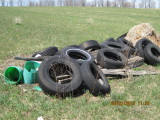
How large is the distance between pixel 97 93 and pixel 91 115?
1.00 m

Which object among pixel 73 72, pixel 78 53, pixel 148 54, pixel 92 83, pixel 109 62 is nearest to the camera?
pixel 92 83

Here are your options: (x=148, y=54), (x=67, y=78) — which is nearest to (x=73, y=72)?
(x=67, y=78)

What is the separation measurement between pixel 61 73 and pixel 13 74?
1588 millimetres

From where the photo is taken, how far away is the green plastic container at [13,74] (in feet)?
19.8

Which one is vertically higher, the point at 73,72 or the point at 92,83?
the point at 73,72

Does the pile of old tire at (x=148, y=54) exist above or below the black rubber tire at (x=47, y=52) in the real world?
below

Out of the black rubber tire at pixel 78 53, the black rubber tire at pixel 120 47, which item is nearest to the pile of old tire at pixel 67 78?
the black rubber tire at pixel 78 53

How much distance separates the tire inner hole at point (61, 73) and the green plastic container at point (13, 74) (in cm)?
89

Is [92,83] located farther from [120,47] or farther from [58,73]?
[120,47]

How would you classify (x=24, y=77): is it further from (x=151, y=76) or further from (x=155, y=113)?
(x=151, y=76)

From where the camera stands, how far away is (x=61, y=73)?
245 inches

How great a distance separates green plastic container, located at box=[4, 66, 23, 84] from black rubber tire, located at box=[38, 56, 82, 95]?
81 cm

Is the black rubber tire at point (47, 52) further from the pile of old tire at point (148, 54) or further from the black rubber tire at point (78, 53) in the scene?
the pile of old tire at point (148, 54)

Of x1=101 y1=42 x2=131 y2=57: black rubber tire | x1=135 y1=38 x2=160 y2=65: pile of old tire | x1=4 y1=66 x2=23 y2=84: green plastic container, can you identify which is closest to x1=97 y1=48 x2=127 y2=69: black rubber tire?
x1=101 y1=42 x2=131 y2=57: black rubber tire
